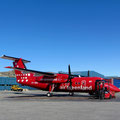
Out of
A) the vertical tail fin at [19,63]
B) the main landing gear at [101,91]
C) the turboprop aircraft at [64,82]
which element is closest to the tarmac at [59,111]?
the main landing gear at [101,91]

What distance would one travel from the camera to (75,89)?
3184 cm

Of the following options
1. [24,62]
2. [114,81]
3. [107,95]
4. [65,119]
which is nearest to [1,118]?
[65,119]

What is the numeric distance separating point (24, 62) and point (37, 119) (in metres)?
29.9

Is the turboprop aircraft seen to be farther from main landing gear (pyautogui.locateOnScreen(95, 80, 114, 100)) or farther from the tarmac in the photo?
the tarmac

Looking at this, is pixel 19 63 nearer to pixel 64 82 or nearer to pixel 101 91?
pixel 64 82

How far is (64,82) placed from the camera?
106 feet

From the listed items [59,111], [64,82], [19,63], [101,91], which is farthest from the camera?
[19,63]

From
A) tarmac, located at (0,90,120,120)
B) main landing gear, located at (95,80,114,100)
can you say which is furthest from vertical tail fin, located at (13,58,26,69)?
tarmac, located at (0,90,120,120)

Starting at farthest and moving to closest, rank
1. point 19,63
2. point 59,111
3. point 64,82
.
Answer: point 19,63 < point 64,82 < point 59,111

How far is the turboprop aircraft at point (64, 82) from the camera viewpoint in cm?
2825

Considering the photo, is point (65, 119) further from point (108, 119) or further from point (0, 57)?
point (0, 57)

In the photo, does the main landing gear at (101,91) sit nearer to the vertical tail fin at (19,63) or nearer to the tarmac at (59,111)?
the tarmac at (59,111)

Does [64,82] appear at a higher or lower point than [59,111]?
higher

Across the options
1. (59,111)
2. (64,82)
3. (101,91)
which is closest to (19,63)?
(64,82)
